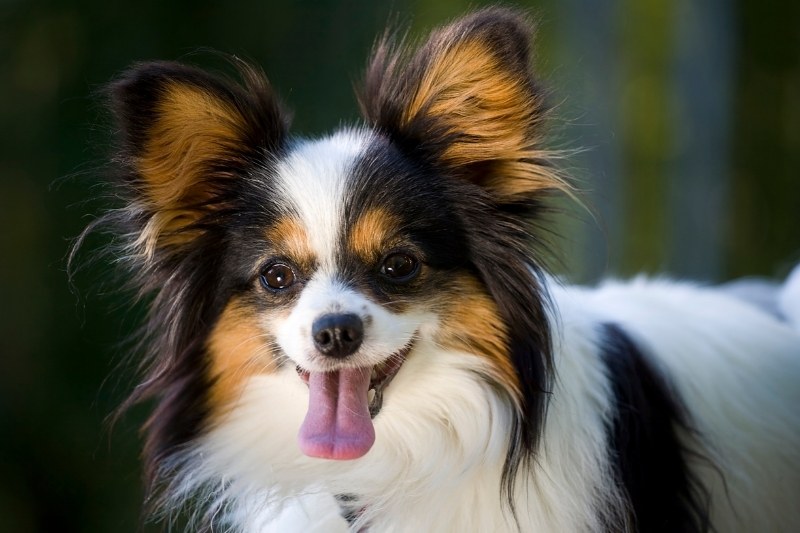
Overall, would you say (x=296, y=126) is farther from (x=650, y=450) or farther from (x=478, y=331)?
(x=650, y=450)

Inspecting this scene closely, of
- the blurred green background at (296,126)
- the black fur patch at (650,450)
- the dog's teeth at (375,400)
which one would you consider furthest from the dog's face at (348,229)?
the blurred green background at (296,126)

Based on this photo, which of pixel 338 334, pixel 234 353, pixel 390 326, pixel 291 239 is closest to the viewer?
pixel 338 334

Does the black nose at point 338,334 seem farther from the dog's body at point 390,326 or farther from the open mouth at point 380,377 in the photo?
the open mouth at point 380,377

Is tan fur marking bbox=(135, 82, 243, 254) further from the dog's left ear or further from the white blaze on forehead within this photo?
the dog's left ear

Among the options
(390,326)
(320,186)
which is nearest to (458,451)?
(390,326)

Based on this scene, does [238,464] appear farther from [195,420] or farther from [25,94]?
[25,94]

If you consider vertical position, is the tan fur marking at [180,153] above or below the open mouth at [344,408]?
above

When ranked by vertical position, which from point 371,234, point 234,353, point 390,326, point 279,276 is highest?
point 371,234

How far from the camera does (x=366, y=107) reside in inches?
114

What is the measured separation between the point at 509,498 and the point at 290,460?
0.61 meters

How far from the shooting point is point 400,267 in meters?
2.62

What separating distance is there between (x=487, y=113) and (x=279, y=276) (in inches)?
27.6

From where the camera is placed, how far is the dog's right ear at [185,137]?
8.40ft

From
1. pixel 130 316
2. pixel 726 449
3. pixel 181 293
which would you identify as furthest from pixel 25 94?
pixel 726 449
